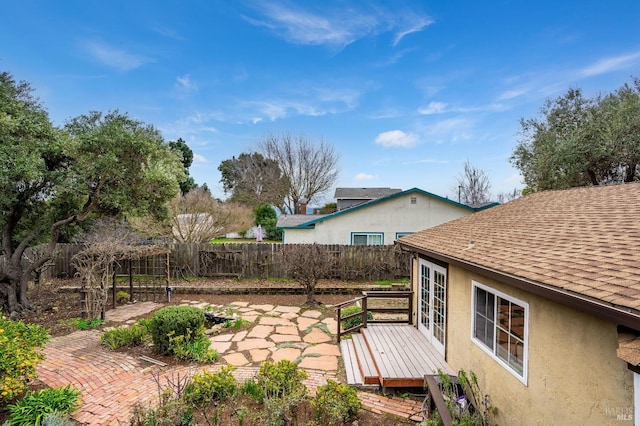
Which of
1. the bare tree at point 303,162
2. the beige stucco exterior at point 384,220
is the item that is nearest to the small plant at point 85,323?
the beige stucco exterior at point 384,220

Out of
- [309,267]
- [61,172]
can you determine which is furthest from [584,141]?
[61,172]

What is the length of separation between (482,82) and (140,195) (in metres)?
13.3

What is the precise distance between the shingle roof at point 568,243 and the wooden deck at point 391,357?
6.12 ft

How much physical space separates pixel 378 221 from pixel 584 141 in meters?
9.39

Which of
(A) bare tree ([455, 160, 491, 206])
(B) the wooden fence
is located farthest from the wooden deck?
(A) bare tree ([455, 160, 491, 206])

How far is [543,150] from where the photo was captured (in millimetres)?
14195

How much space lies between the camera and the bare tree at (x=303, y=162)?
2864cm

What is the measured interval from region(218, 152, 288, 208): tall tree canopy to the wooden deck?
24.1 meters

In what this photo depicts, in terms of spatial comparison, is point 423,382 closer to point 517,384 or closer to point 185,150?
point 517,384

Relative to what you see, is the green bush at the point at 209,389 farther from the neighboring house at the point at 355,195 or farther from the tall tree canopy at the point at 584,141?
the neighboring house at the point at 355,195

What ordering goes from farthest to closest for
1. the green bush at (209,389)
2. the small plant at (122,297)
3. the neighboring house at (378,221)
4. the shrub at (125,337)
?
1. the neighboring house at (378,221)
2. the small plant at (122,297)
3. the shrub at (125,337)
4. the green bush at (209,389)

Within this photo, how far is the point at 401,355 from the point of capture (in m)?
5.38

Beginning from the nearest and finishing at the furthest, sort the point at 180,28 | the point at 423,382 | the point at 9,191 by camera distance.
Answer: the point at 423,382, the point at 9,191, the point at 180,28

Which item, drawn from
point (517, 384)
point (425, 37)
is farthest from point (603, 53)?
point (517, 384)
